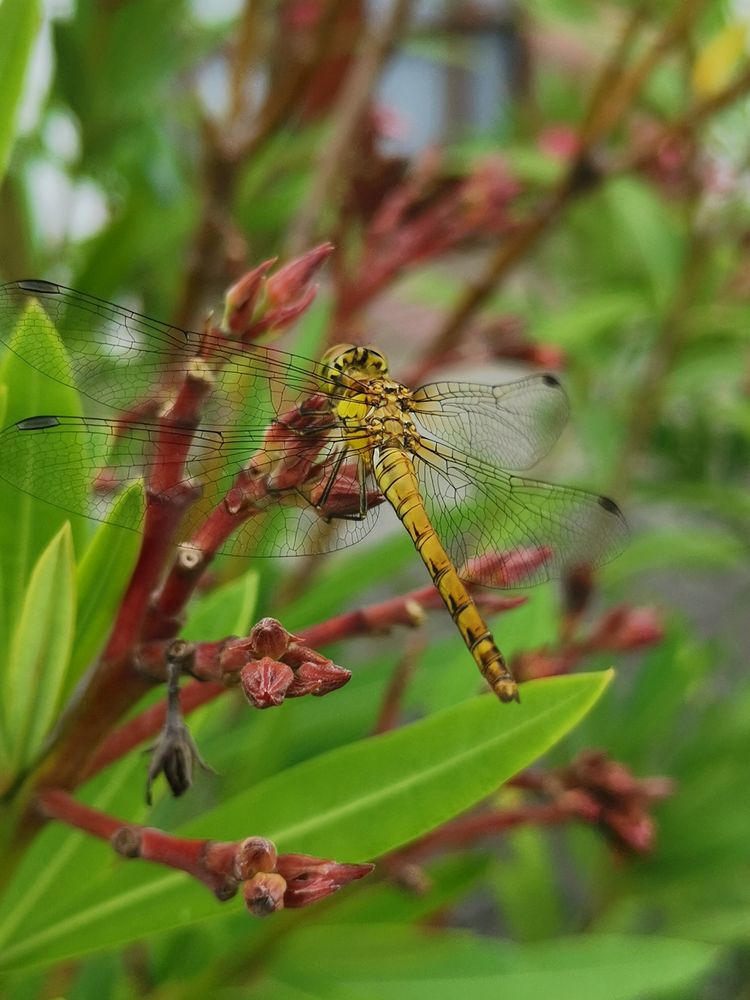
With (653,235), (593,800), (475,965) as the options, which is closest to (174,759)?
(593,800)

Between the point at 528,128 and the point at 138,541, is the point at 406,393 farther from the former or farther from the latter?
the point at 528,128

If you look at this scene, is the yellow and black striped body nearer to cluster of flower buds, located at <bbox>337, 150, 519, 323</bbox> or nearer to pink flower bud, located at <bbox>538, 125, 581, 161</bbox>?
cluster of flower buds, located at <bbox>337, 150, 519, 323</bbox>

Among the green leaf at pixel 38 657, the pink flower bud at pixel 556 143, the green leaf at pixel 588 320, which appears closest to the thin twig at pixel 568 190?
the green leaf at pixel 588 320

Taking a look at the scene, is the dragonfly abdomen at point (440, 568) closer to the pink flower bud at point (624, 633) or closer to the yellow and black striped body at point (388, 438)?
the yellow and black striped body at point (388, 438)

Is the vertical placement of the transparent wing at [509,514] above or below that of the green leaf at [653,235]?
below

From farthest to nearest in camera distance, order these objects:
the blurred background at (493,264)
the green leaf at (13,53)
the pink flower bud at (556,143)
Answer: the pink flower bud at (556,143) → the blurred background at (493,264) → the green leaf at (13,53)

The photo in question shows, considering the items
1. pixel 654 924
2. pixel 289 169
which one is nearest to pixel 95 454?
pixel 289 169
